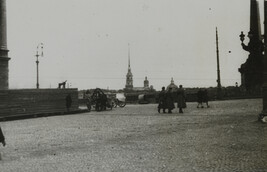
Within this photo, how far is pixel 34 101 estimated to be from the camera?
29.6 meters

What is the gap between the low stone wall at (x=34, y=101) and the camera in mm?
26453

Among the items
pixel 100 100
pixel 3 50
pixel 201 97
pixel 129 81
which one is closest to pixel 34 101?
pixel 3 50

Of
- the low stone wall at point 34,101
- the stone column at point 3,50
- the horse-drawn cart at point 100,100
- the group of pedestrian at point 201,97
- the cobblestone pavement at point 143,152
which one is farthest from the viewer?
the horse-drawn cart at point 100,100

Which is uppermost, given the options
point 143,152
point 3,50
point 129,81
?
point 129,81

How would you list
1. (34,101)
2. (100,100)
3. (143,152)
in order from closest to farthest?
1. (143,152)
2. (34,101)
3. (100,100)

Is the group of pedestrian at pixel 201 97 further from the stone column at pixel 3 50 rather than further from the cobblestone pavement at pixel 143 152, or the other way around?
the cobblestone pavement at pixel 143 152

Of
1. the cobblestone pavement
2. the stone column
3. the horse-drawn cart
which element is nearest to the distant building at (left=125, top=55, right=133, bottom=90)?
the horse-drawn cart

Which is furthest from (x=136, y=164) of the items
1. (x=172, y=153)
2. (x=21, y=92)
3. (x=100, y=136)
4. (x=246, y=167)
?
(x=21, y=92)

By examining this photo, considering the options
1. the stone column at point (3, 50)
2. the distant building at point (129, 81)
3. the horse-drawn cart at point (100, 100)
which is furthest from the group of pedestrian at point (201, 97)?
the distant building at point (129, 81)

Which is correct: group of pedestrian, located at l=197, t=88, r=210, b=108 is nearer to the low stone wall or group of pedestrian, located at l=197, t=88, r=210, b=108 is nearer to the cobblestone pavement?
the low stone wall

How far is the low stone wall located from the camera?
26.5 m

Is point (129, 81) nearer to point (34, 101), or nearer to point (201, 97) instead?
point (201, 97)

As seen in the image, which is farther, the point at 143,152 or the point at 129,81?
the point at 129,81

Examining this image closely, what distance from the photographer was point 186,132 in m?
13.7
